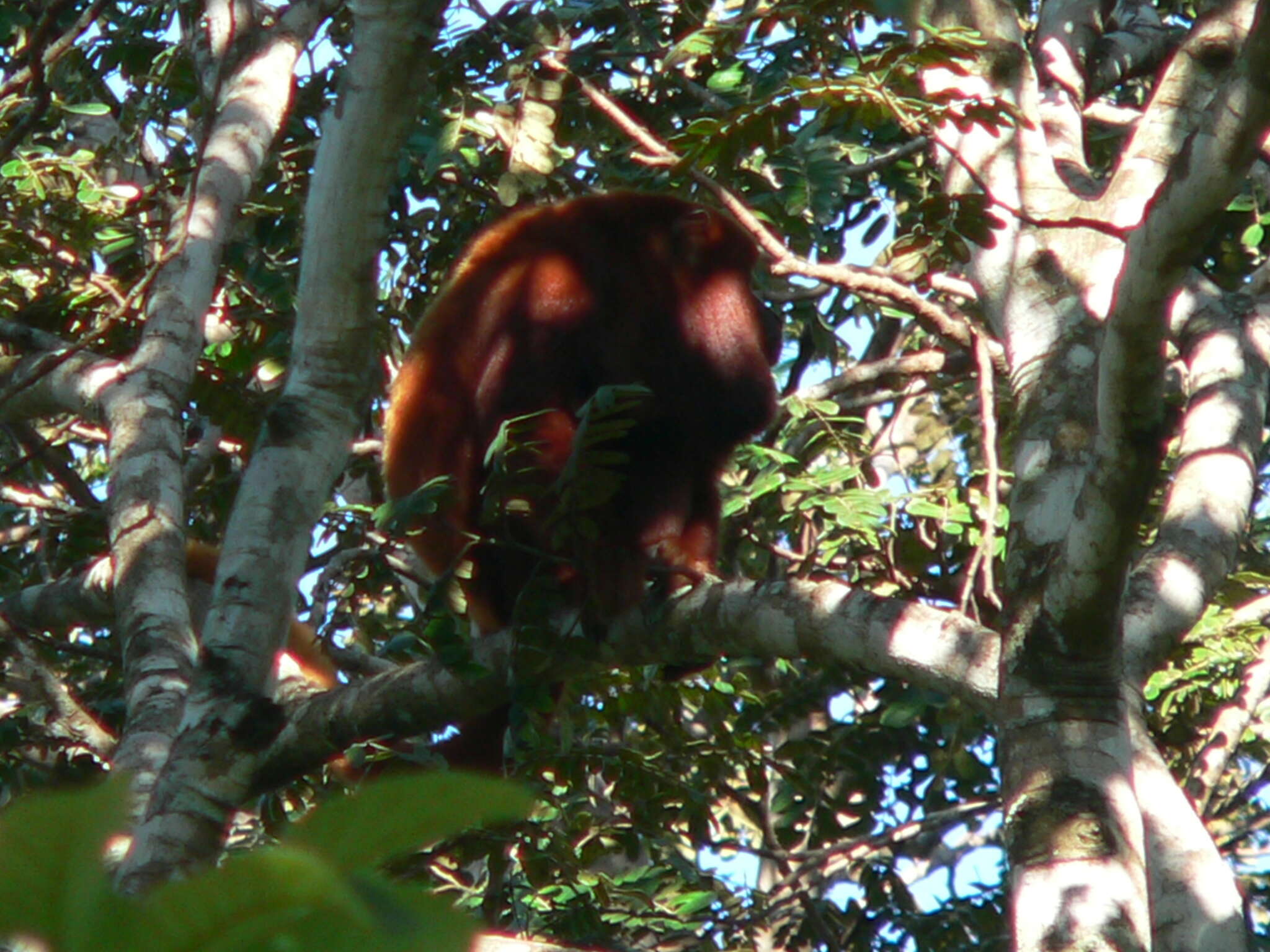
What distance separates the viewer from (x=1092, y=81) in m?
4.32

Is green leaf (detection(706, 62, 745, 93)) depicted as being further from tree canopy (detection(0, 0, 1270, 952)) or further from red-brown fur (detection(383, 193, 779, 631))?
red-brown fur (detection(383, 193, 779, 631))

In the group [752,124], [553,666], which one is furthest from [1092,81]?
[553,666]

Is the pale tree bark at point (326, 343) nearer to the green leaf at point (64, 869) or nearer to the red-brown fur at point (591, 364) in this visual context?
the red-brown fur at point (591, 364)

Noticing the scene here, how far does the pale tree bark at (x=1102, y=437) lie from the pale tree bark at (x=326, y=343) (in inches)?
46.8

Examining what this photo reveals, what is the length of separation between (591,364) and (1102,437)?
1980mm

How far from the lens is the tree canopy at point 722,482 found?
89.5 inches

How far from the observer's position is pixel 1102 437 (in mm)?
2207

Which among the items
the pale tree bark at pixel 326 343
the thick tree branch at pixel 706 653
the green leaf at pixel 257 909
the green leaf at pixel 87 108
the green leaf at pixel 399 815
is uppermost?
the green leaf at pixel 87 108

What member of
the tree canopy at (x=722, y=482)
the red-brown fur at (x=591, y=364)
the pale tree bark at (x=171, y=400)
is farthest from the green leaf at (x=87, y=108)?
the red-brown fur at (x=591, y=364)

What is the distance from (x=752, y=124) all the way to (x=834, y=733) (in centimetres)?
324

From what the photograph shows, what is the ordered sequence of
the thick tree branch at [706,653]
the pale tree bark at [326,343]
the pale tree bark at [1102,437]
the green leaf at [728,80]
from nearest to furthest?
the pale tree bark at [1102,437]
the thick tree branch at [706,653]
the pale tree bark at [326,343]
the green leaf at [728,80]

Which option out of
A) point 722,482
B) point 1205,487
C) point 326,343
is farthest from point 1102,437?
point 722,482

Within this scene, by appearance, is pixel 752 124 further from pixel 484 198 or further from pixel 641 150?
pixel 484 198

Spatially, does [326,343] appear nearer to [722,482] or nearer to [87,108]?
[87,108]
